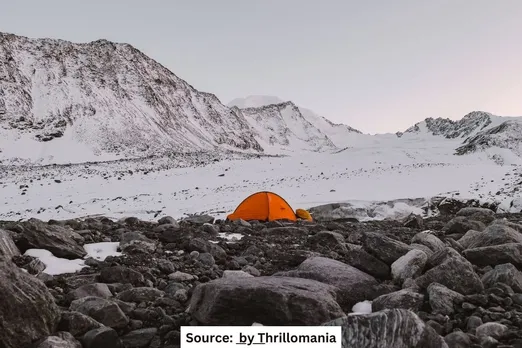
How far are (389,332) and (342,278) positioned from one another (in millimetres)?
2159

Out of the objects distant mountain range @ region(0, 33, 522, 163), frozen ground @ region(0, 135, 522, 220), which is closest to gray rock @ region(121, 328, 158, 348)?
frozen ground @ region(0, 135, 522, 220)

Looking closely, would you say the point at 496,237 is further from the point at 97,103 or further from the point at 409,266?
the point at 97,103

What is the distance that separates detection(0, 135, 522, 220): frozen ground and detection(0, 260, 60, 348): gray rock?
1289 cm

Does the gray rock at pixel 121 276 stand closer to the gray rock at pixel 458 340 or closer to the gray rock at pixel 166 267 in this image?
the gray rock at pixel 166 267

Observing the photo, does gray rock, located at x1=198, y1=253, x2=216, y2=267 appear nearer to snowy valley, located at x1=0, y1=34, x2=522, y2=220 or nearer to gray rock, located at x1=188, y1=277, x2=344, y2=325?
gray rock, located at x1=188, y1=277, x2=344, y2=325

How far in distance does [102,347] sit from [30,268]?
2.92 m

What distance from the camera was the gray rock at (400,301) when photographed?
5.04 m

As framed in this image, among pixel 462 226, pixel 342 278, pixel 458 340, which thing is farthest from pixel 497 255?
pixel 462 226

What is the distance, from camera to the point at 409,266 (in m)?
6.13

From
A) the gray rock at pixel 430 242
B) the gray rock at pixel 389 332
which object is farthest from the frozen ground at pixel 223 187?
the gray rock at pixel 389 332

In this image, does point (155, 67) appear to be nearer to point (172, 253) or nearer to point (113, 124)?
point (113, 124)

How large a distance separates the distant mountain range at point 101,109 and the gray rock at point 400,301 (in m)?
60.0

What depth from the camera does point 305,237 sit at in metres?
10.4

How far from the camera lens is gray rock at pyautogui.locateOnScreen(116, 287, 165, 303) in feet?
18.3
